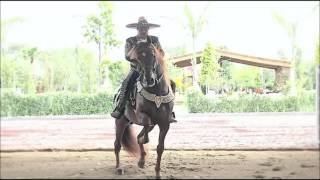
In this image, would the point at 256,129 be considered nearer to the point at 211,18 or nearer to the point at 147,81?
the point at 211,18

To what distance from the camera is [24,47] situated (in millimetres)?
3258

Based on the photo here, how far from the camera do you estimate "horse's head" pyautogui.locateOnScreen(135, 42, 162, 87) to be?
2.67m

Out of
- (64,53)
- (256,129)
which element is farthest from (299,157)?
(64,53)

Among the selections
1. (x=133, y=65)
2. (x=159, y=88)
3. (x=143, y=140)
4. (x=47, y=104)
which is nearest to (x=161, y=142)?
(x=143, y=140)

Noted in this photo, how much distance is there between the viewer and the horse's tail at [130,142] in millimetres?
3258

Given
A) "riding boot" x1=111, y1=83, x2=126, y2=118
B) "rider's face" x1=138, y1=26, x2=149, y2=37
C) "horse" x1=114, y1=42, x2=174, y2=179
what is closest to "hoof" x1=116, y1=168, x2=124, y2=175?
"horse" x1=114, y1=42, x2=174, y2=179

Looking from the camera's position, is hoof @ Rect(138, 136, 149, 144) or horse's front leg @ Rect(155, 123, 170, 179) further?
hoof @ Rect(138, 136, 149, 144)

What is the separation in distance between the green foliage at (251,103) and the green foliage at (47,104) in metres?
0.75

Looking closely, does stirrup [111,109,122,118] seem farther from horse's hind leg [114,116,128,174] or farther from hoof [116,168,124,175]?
hoof [116,168,124,175]

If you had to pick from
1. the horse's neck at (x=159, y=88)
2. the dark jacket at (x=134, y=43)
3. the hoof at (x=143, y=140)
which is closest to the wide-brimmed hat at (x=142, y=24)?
the dark jacket at (x=134, y=43)

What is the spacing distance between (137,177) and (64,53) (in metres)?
1.07

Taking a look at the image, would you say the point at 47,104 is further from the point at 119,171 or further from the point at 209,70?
the point at 209,70

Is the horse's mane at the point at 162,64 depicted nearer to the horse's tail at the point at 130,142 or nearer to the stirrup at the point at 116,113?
the stirrup at the point at 116,113

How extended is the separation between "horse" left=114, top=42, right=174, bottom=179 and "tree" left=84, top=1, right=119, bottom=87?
44cm
